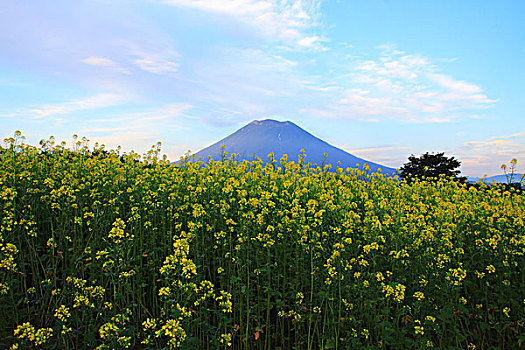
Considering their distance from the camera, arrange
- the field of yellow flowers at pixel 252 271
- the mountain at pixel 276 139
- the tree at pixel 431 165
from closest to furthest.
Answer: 1. the field of yellow flowers at pixel 252 271
2. the tree at pixel 431 165
3. the mountain at pixel 276 139

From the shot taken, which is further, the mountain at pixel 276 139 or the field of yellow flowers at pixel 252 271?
the mountain at pixel 276 139

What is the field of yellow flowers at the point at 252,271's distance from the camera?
174 inches

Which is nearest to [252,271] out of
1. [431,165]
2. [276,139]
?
[431,165]

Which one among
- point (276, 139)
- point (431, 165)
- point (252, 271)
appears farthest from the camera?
point (276, 139)

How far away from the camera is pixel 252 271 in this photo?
196 inches

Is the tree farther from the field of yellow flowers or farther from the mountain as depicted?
the mountain

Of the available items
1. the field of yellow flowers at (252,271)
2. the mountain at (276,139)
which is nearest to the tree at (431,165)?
the field of yellow flowers at (252,271)

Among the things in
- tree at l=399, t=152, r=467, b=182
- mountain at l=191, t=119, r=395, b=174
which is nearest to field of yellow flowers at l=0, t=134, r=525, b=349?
tree at l=399, t=152, r=467, b=182

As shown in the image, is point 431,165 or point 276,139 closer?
point 431,165

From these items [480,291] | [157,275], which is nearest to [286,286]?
[157,275]

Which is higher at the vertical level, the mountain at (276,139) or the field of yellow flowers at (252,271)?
the mountain at (276,139)

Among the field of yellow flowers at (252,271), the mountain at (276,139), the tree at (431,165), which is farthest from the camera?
the mountain at (276,139)

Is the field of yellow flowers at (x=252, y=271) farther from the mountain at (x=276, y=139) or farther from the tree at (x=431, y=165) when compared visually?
the mountain at (x=276, y=139)

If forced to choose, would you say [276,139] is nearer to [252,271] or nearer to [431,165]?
[431,165]
